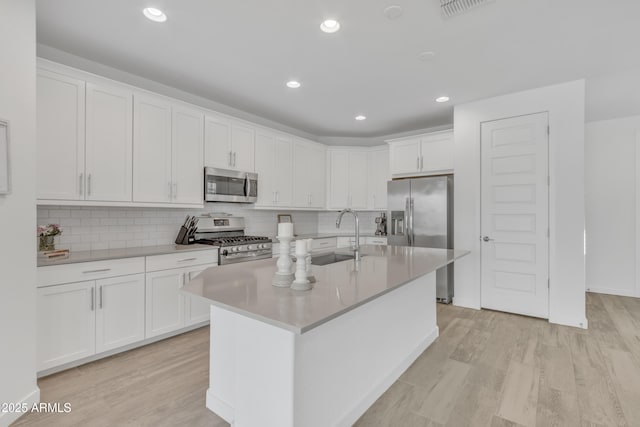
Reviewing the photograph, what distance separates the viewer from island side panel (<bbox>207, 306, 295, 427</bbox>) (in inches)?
53.1

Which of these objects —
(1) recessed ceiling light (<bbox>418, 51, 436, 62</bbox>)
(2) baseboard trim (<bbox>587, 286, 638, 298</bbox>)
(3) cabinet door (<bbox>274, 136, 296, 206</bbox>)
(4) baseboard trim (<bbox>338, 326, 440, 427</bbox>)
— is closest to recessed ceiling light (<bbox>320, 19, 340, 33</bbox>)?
(1) recessed ceiling light (<bbox>418, 51, 436, 62</bbox>)

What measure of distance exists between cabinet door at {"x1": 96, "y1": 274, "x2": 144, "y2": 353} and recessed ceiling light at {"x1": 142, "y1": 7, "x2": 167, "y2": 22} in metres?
2.05

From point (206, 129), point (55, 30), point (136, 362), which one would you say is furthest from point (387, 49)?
point (136, 362)

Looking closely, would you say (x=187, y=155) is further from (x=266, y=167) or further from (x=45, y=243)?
(x=45, y=243)

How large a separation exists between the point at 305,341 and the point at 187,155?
267 cm

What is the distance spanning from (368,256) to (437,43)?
1.86 m

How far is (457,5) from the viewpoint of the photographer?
2031 millimetres

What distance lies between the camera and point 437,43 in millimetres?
2520

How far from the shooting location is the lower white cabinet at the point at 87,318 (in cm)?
222

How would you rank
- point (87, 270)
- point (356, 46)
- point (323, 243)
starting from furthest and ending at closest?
point (323, 243)
point (356, 46)
point (87, 270)

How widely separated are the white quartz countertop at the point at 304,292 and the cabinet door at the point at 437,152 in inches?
94.4

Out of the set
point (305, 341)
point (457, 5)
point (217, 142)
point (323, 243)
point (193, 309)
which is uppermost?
point (457, 5)

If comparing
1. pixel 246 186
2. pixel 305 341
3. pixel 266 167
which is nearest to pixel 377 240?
pixel 266 167

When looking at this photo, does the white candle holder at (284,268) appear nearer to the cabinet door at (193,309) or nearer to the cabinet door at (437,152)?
the cabinet door at (193,309)
